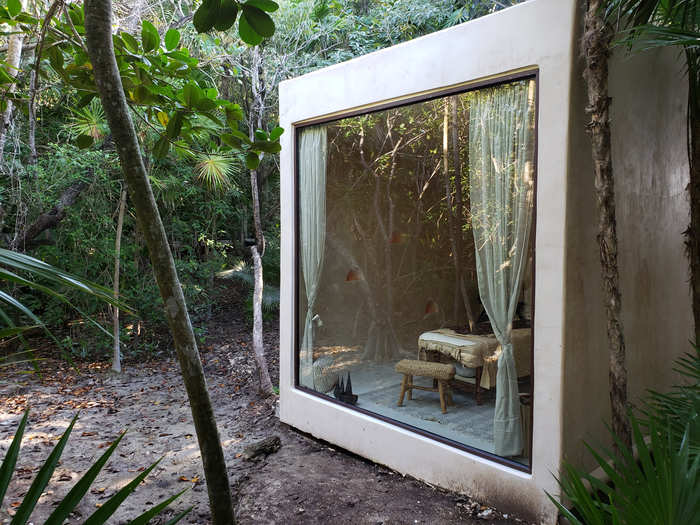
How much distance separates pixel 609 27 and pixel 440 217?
3.16m

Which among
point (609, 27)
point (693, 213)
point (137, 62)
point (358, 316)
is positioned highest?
point (609, 27)

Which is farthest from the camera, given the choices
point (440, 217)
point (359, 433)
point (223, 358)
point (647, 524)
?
point (223, 358)

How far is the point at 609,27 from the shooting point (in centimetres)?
276

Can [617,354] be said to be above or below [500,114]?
below

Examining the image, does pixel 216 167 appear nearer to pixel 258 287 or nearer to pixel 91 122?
pixel 91 122

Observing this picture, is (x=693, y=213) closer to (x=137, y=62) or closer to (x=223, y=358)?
(x=137, y=62)

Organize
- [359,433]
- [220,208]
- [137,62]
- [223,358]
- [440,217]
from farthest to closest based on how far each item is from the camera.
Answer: [220,208], [223,358], [440,217], [359,433], [137,62]

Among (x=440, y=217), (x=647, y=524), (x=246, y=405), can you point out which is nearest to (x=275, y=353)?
(x=246, y=405)

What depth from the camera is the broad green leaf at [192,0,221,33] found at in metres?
1.35

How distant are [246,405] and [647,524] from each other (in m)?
4.72

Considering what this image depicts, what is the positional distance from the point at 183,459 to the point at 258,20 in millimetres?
3663

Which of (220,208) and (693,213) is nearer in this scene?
(693,213)

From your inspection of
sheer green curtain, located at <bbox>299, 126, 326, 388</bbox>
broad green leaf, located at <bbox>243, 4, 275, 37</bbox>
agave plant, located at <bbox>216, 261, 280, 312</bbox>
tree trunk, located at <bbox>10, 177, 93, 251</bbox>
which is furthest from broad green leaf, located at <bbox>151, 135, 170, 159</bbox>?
agave plant, located at <bbox>216, 261, 280, 312</bbox>

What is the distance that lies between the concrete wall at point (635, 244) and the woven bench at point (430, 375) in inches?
49.0
